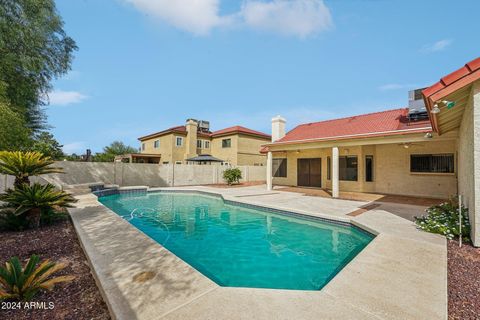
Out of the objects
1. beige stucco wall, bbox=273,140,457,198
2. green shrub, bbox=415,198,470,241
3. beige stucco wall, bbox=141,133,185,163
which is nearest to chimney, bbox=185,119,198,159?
beige stucco wall, bbox=141,133,185,163

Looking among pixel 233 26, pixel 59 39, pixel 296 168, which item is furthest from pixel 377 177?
pixel 59 39

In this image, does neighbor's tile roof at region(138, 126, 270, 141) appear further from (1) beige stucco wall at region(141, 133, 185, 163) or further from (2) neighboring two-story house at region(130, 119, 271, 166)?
(1) beige stucco wall at region(141, 133, 185, 163)

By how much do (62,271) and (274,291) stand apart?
3.60 metres

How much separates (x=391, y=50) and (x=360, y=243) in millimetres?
9740

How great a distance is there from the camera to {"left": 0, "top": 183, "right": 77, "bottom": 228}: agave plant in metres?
5.88

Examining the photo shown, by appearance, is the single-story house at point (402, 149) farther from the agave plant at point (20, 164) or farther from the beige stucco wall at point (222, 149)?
the agave plant at point (20, 164)

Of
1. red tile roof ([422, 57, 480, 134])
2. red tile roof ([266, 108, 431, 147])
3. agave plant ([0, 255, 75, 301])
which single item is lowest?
agave plant ([0, 255, 75, 301])

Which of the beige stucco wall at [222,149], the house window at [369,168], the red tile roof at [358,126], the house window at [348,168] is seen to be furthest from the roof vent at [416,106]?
the beige stucco wall at [222,149]

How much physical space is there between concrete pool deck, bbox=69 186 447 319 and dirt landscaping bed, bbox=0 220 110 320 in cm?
18

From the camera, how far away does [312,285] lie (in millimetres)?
4016

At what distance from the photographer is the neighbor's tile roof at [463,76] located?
4.55m

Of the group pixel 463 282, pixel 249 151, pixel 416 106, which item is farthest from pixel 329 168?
pixel 249 151

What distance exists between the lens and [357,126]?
595 inches

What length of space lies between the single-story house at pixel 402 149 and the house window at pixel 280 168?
0.29 meters
